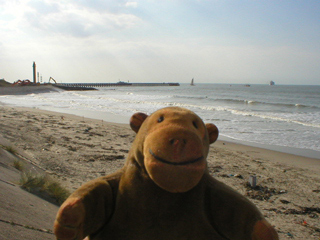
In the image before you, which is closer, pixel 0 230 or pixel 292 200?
pixel 0 230

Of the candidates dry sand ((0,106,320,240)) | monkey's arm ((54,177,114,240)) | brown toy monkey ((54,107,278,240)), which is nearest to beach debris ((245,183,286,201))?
dry sand ((0,106,320,240))

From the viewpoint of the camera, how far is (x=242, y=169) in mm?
6434

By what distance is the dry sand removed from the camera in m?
4.12

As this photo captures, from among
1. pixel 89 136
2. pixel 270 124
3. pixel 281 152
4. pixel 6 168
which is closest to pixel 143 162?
pixel 6 168

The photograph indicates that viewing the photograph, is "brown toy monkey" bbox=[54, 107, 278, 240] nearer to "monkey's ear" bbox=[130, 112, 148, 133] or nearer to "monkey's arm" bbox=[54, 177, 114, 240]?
"monkey's arm" bbox=[54, 177, 114, 240]

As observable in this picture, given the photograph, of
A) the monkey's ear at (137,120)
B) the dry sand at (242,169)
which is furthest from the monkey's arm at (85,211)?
the dry sand at (242,169)

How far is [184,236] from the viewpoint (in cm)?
152

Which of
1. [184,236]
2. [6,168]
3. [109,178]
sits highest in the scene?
[109,178]

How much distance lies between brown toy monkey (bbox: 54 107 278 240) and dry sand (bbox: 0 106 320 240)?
7.76 feet

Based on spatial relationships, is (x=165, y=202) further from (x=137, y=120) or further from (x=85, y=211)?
(x=137, y=120)

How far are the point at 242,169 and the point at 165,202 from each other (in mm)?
5237

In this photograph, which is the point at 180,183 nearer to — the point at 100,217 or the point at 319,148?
the point at 100,217

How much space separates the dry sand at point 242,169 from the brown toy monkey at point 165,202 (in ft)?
7.76

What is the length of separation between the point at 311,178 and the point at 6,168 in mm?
5959
